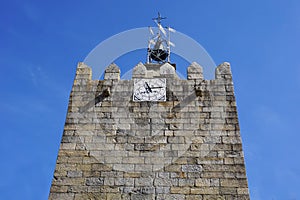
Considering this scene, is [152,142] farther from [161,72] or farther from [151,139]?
[161,72]

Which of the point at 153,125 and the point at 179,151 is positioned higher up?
the point at 153,125

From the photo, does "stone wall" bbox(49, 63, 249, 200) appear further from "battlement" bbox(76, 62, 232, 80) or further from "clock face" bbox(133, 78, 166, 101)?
"clock face" bbox(133, 78, 166, 101)

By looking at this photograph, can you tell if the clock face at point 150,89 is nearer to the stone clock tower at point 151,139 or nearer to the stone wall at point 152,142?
the stone clock tower at point 151,139

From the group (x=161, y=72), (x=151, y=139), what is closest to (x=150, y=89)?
(x=161, y=72)

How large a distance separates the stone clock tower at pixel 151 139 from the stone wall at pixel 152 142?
0.06 feet

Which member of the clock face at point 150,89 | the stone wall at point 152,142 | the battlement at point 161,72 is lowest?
the stone wall at point 152,142

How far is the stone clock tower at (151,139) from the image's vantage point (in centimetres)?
654

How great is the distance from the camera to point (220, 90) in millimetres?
7965

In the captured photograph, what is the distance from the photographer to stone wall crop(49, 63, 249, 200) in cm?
654

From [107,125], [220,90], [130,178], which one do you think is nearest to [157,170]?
[130,178]

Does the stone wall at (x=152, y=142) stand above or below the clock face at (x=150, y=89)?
below

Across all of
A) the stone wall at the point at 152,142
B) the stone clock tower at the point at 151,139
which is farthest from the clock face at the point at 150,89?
the stone wall at the point at 152,142

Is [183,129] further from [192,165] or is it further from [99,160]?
[99,160]

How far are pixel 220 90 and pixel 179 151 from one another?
191cm
